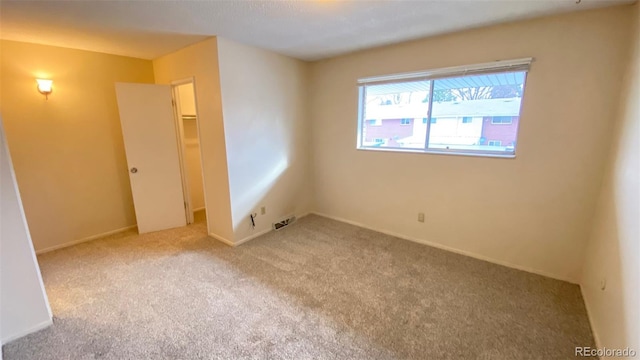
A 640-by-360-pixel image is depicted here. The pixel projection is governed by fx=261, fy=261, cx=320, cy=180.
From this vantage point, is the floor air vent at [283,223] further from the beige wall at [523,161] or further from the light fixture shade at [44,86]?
the light fixture shade at [44,86]

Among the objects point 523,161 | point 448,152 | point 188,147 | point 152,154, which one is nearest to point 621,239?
point 523,161

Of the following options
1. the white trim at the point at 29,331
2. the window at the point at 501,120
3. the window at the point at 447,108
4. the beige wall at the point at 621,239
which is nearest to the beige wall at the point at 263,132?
the window at the point at 447,108

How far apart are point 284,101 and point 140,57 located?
78.2 inches

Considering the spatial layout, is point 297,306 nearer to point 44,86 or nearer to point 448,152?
point 448,152

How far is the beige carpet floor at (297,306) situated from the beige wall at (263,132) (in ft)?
2.24

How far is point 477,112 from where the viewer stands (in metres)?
2.69

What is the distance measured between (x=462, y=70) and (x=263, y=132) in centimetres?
233

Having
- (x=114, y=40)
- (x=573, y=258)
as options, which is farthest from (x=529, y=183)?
(x=114, y=40)

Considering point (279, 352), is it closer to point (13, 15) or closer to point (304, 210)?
point (304, 210)

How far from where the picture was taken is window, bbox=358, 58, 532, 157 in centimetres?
252

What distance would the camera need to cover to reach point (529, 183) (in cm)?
247

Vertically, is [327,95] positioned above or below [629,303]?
above

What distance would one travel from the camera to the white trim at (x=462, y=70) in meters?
2.35

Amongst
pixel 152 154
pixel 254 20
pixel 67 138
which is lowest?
pixel 152 154
